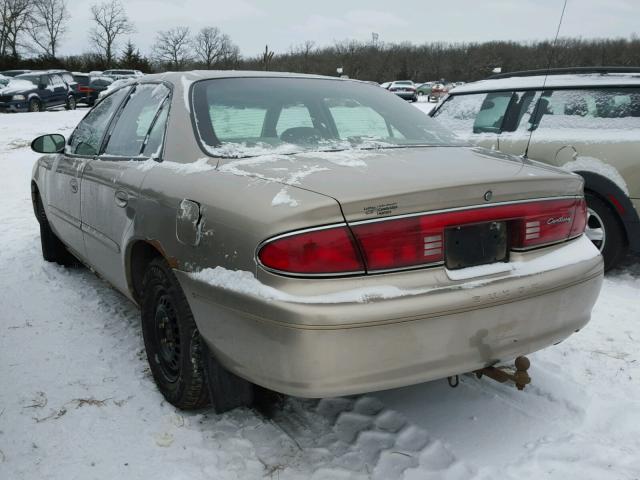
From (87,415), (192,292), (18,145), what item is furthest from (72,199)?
(18,145)

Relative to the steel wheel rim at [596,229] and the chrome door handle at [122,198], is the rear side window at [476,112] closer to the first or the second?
the steel wheel rim at [596,229]

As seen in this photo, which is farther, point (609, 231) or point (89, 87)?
point (89, 87)

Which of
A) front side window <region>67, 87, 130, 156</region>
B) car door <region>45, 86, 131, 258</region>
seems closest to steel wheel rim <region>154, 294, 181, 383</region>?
car door <region>45, 86, 131, 258</region>

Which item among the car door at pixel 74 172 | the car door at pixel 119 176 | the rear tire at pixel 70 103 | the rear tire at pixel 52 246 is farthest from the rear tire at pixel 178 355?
the rear tire at pixel 70 103

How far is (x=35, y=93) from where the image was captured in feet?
75.1

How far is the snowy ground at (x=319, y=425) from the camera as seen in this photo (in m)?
2.27

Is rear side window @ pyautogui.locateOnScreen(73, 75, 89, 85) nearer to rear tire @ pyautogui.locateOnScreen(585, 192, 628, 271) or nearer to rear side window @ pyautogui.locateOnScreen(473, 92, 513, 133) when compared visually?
rear side window @ pyautogui.locateOnScreen(473, 92, 513, 133)

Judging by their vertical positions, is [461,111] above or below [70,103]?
above

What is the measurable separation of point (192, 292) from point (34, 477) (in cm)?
93

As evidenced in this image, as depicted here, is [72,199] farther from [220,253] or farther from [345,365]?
[345,365]

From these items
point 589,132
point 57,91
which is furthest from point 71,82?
point 589,132

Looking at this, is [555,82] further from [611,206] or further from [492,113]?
[611,206]

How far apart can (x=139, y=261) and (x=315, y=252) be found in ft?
4.37

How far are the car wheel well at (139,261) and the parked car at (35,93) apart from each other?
74.6 feet
